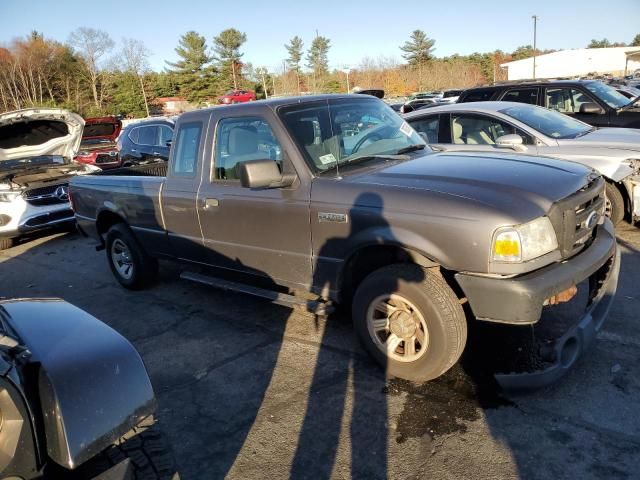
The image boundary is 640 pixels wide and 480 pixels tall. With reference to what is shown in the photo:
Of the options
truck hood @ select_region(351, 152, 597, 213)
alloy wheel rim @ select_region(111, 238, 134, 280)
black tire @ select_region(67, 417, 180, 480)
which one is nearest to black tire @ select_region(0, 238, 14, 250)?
alloy wheel rim @ select_region(111, 238, 134, 280)

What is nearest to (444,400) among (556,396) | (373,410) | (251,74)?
(373,410)

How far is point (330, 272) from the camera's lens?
3635 millimetres

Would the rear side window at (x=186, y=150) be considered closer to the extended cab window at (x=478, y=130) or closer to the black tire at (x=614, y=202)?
the extended cab window at (x=478, y=130)

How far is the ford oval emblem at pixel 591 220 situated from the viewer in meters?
3.28

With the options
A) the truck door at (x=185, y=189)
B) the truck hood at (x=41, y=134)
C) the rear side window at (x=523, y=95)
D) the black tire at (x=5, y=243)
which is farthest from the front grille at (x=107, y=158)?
the rear side window at (x=523, y=95)

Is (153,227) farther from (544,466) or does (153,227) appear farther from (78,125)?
(78,125)

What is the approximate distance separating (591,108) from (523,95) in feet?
3.54

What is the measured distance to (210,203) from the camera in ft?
14.1

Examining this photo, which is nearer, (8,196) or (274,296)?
(274,296)

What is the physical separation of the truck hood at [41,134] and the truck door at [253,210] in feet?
18.8

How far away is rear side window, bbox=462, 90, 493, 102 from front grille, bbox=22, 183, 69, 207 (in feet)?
24.0

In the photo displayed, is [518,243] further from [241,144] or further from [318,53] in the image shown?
[318,53]

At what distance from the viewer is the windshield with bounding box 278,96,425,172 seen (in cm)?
384

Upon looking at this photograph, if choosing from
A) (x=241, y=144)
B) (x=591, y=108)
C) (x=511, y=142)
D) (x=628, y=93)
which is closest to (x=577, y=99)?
(x=591, y=108)
